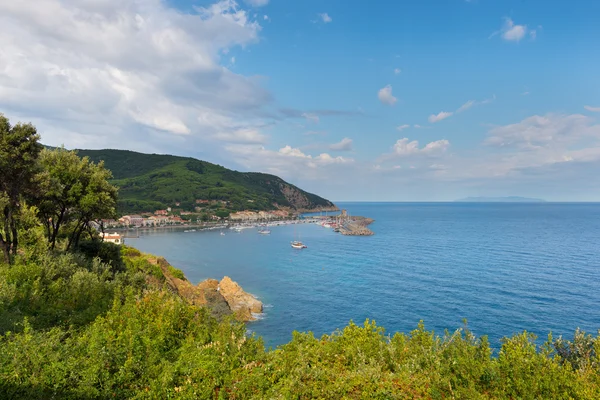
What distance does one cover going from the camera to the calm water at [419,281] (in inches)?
1566

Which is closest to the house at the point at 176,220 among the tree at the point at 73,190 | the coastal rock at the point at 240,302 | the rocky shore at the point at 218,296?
the rocky shore at the point at 218,296

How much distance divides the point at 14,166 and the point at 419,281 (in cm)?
5768

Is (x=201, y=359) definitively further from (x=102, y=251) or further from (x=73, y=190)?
(x=102, y=251)

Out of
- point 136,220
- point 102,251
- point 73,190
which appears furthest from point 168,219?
point 73,190

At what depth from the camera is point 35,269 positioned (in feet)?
49.5

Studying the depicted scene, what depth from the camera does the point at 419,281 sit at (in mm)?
57969

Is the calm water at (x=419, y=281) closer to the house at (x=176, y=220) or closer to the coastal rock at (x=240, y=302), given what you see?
the coastal rock at (x=240, y=302)

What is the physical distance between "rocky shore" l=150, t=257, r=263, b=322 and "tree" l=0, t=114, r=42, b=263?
15.6 metres

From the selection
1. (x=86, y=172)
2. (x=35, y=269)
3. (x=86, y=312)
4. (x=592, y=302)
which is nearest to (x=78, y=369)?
(x=86, y=312)

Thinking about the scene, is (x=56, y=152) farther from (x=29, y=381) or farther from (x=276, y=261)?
(x=276, y=261)

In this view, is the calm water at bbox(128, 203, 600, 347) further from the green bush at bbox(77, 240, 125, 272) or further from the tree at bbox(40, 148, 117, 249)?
the tree at bbox(40, 148, 117, 249)

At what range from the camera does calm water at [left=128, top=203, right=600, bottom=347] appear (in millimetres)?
39781

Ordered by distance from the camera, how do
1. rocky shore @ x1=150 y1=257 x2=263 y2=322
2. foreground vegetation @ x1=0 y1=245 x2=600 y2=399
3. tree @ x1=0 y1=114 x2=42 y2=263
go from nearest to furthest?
foreground vegetation @ x1=0 y1=245 x2=600 y2=399 → tree @ x1=0 y1=114 x2=42 y2=263 → rocky shore @ x1=150 y1=257 x2=263 y2=322

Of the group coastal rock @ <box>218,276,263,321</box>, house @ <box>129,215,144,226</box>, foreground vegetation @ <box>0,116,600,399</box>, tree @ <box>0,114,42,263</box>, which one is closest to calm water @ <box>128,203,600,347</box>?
coastal rock @ <box>218,276,263,321</box>
